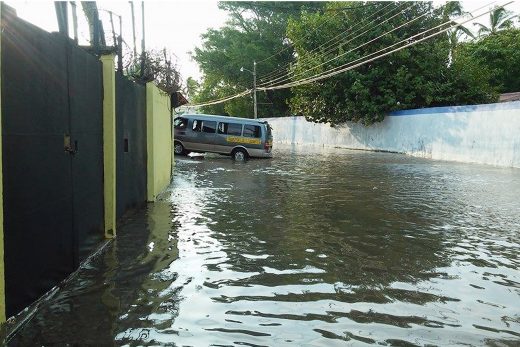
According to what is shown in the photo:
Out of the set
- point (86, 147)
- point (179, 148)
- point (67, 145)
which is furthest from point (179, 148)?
point (67, 145)

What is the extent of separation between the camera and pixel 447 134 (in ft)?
74.3

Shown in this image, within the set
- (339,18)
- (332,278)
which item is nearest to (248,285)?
(332,278)

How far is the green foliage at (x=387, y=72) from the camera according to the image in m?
27.8

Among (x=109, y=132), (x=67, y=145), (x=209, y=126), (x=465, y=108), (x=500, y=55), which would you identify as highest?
(x=500, y=55)

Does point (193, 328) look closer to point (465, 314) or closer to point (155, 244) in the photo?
point (465, 314)

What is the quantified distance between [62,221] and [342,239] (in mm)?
3540

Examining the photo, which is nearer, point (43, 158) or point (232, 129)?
point (43, 158)

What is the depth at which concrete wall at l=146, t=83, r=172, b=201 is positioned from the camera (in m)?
9.05

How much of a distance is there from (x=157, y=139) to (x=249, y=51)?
40286 millimetres

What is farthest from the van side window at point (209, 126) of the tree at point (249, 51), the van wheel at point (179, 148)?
the tree at point (249, 51)

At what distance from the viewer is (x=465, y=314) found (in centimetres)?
396

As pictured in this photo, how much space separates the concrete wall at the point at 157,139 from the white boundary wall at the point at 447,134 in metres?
12.8

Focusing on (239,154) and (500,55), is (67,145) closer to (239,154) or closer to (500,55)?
(239,154)

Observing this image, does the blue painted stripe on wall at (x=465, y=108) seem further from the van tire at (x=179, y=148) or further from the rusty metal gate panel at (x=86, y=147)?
the rusty metal gate panel at (x=86, y=147)
